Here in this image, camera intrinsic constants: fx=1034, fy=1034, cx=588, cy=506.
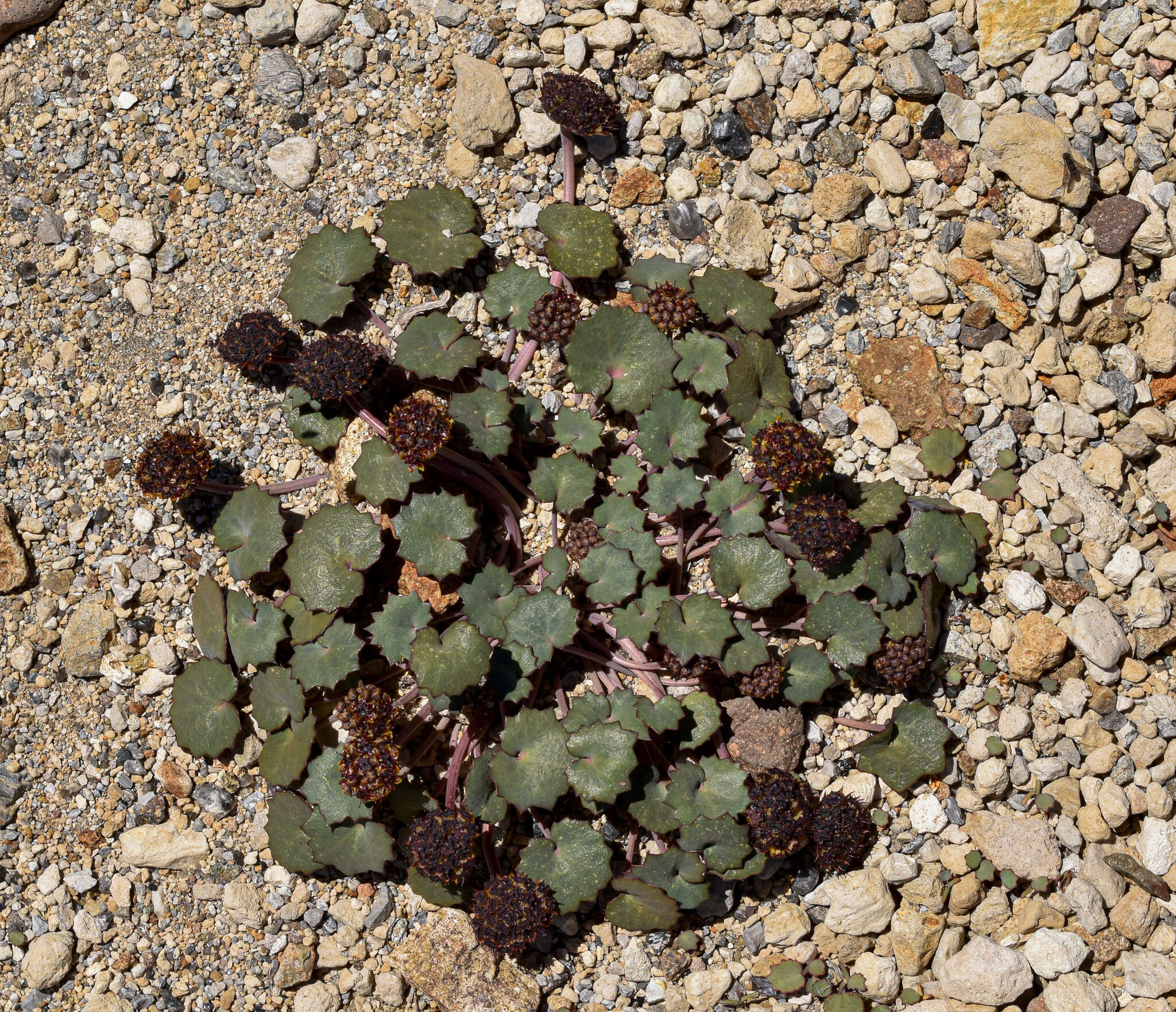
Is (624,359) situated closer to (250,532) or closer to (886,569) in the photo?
(886,569)

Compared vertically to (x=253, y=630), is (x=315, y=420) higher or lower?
higher

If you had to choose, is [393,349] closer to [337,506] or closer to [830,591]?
[337,506]

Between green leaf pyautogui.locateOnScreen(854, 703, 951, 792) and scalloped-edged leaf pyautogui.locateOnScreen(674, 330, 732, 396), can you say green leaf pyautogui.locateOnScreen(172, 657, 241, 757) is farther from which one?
green leaf pyautogui.locateOnScreen(854, 703, 951, 792)

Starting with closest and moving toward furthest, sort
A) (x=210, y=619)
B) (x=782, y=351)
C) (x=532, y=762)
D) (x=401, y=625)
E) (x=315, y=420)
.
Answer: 1. (x=532, y=762)
2. (x=401, y=625)
3. (x=210, y=619)
4. (x=315, y=420)
5. (x=782, y=351)

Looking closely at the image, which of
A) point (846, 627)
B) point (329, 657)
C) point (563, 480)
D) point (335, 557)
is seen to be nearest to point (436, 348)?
point (563, 480)

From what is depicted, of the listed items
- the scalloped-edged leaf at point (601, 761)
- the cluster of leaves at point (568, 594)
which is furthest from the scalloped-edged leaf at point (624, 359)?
the scalloped-edged leaf at point (601, 761)

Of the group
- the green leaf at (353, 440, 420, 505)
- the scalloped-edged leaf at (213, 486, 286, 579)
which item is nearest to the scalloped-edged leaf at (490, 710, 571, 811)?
the green leaf at (353, 440, 420, 505)

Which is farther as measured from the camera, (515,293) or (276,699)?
(515,293)
